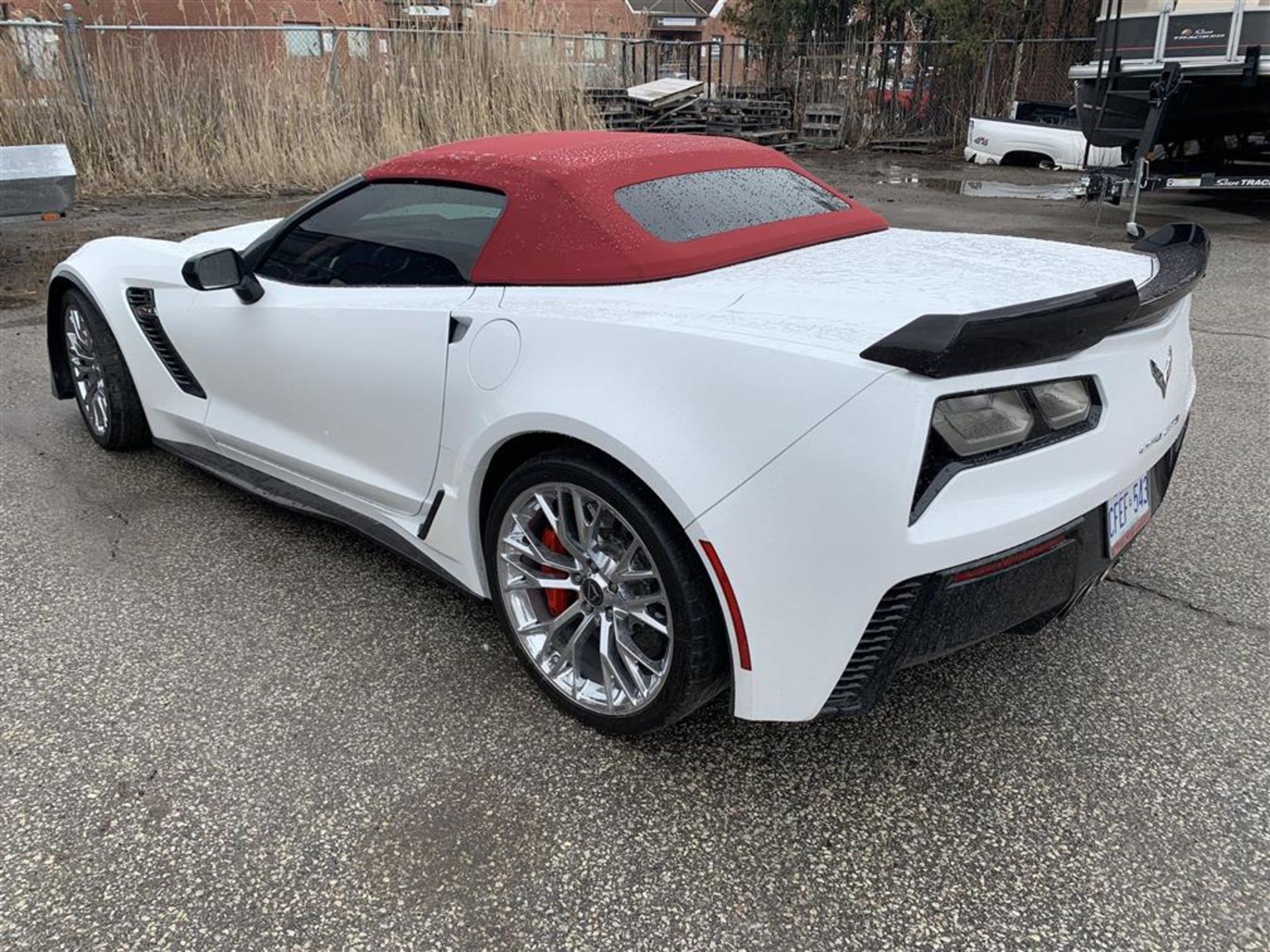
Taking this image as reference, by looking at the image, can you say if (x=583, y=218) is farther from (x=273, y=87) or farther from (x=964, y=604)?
(x=273, y=87)

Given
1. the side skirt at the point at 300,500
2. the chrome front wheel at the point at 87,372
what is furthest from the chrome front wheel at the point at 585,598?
the chrome front wheel at the point at 87,372

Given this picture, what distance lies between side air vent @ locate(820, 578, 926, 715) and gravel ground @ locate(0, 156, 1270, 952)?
353 millimetres

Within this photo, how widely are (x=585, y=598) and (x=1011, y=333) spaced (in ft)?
3.77

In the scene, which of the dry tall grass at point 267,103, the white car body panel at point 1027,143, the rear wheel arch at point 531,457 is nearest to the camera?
the rear wheel arch at point 531,457

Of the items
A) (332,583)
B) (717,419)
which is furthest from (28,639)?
(717,419)

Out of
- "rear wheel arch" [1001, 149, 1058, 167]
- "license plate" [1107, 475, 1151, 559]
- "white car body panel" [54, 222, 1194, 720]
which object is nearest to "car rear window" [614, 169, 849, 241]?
"white car body panel" [54, 222, 1194, 720]

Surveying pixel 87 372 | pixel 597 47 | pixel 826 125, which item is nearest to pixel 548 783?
pixel 87 372

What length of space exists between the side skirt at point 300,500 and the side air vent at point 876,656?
1.17 meters

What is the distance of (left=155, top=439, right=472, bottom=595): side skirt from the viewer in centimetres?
278

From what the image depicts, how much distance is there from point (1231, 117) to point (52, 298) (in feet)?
33.7

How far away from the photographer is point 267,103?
11.2 m

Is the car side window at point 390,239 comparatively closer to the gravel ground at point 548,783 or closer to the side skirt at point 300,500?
the side skirt at point 300,500

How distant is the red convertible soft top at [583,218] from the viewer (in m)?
2.43

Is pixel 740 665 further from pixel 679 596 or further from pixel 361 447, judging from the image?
pixel 361 447
